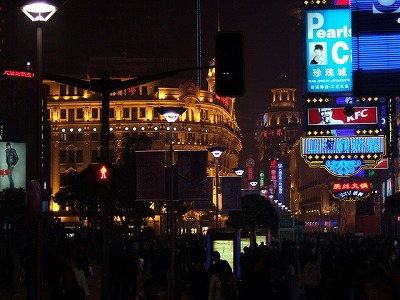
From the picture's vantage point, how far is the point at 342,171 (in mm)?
39281

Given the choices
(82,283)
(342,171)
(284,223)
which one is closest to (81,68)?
(284,223)

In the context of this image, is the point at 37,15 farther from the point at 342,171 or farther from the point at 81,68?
the point at 81,68

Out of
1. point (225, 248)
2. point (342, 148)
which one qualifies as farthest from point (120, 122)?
point (225, 248)

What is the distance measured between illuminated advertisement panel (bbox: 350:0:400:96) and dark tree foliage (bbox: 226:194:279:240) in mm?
27466

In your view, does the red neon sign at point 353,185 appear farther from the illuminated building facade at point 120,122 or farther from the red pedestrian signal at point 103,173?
the illuminated building facade at point 120,122

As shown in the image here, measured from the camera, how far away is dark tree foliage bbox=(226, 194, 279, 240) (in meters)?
58.0

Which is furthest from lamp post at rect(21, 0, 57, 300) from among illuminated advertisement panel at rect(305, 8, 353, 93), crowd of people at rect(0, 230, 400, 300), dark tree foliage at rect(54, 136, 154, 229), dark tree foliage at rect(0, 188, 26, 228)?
dark tree foliage at rect(0, 188, 26, 228)

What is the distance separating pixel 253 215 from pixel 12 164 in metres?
56.0

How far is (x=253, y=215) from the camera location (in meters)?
A: 58.3

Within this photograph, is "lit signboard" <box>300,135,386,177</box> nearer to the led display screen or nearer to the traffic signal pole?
the led display screen

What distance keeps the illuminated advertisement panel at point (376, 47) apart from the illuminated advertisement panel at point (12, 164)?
8112 cm

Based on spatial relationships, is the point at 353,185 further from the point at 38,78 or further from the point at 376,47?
the point at 38,78

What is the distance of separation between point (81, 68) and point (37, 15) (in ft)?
589

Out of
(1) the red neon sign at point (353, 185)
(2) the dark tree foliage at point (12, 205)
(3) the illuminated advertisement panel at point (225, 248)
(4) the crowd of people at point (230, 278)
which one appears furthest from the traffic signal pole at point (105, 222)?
(2) the dark tree foliage at point (12, 205)
